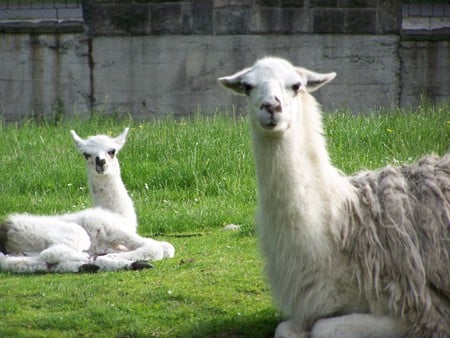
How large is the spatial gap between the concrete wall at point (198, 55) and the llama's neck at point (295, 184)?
39.4 ft

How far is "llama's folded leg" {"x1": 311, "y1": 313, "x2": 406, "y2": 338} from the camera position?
6.09 m

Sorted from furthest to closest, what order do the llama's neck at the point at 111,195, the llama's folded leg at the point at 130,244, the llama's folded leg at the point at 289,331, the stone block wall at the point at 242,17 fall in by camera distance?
the stone block wall at the point at 242,17 < the llama's neck at the point at 111,195 < the llama's folded leg at the point at 130,244 < the llama's folded leg at the point at 289,331

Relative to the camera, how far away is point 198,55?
61.7ft

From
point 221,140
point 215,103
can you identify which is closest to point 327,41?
point 215,103

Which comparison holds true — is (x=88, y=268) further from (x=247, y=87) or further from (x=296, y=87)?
(x=296, y=87)

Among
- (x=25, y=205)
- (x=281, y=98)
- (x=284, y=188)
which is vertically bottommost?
(x=25, y=205)

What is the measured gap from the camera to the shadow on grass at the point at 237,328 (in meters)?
6.64

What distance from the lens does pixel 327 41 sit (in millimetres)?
18562

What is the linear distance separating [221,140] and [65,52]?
6.68m

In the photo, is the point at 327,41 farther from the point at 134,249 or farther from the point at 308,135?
the point at 308,135

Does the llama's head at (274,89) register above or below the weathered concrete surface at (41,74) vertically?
above

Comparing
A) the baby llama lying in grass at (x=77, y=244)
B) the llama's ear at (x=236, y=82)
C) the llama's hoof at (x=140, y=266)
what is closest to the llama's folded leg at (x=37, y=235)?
the baby llama lying in grass at (x=77, y=244)

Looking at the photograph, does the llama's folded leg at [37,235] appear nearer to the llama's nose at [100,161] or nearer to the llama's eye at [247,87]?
the llama's nose at [100,161]

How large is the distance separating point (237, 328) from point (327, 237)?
2.89 feet
